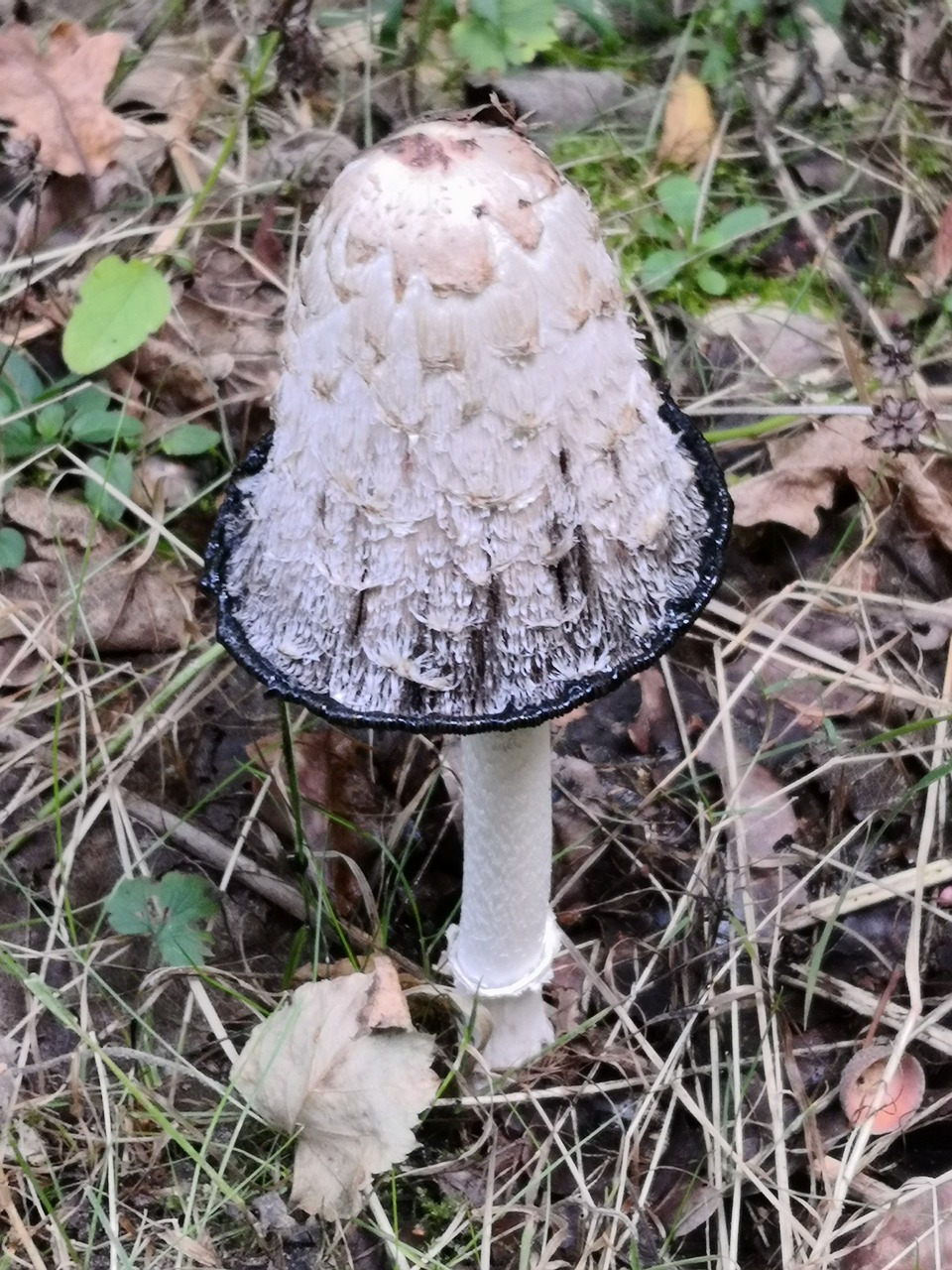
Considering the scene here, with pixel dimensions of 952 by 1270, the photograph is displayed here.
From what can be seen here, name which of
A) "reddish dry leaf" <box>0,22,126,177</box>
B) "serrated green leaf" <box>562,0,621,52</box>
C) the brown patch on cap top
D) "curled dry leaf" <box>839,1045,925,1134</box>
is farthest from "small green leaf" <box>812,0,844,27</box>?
"curled dry leaf" <box>839,1045,925,1134</box>

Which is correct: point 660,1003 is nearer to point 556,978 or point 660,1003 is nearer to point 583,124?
point 556,978

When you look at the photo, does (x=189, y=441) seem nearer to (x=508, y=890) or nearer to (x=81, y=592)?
(x=81, y=592)

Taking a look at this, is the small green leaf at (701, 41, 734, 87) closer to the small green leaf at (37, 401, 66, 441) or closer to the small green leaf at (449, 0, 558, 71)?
the small green leaf at (449, 0, 558, 71)

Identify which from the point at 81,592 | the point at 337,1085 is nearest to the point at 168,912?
the point at 337,1085

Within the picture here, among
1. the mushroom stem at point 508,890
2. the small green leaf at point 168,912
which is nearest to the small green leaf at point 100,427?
the small green leaf at point 168,912

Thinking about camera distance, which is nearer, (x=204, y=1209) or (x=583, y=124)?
(x=204, y=1209)

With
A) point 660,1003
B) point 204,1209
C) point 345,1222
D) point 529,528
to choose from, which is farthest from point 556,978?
point 529,528

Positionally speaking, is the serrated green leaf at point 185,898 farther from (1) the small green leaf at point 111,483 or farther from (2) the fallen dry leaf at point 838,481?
(2) the fallen dry leaf at point 838,481
